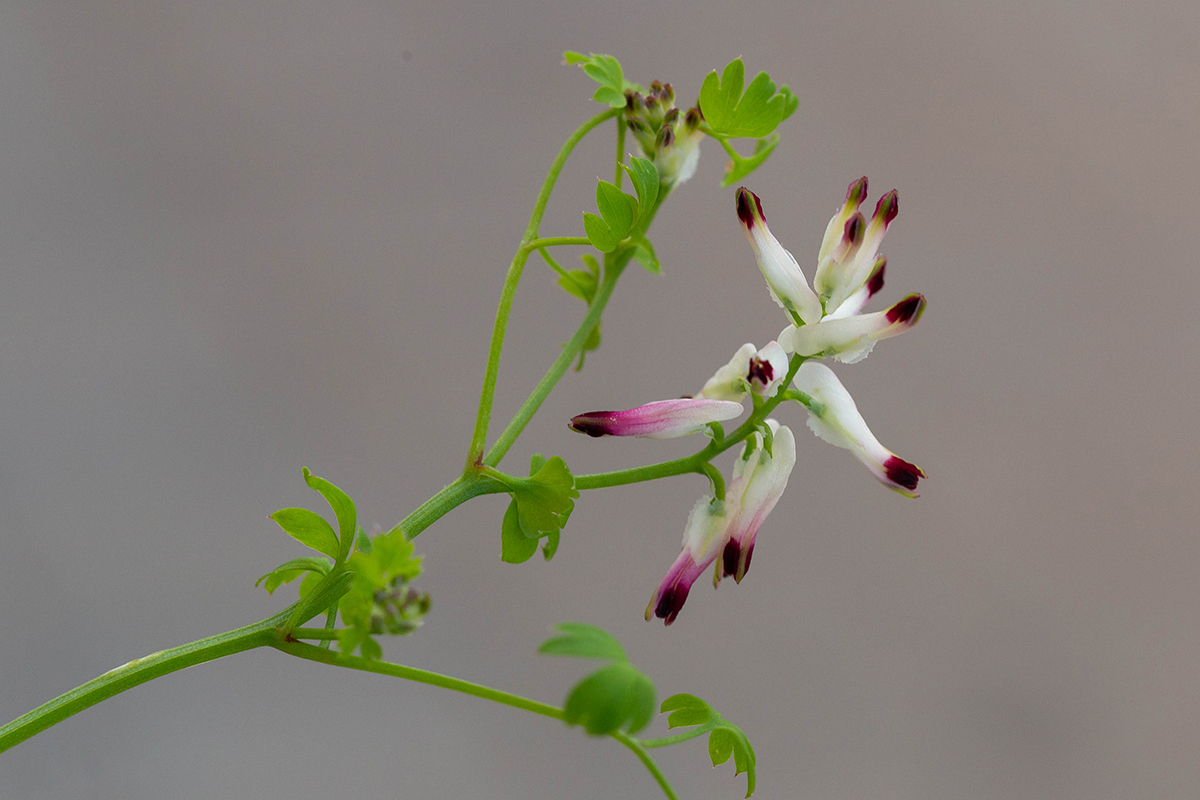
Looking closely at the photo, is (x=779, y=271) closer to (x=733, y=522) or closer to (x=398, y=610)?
(x=733, y=522)

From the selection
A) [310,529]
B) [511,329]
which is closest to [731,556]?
[310,529]

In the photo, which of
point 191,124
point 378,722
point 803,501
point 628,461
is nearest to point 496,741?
point 378,722

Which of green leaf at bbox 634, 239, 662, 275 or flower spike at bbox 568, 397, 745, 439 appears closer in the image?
flower spike at bbox 568, 397, 745, 439

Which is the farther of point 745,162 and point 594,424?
point 745,162

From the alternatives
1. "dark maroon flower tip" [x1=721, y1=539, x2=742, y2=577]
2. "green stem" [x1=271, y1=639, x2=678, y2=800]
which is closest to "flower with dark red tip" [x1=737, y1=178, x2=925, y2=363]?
"dark maroon flower tip" [x1=721, y1=539, x2=742, y2=577]

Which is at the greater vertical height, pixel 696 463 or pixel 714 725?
pixel 696 463

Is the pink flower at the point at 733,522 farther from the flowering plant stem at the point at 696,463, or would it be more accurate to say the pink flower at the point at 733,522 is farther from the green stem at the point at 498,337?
the green stem at the point at 498,337

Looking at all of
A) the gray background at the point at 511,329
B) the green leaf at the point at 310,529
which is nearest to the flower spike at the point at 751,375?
the green leaf at the point at 310,529

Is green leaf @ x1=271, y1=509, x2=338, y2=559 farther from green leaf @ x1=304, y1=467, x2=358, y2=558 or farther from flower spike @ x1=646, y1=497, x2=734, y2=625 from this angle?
flower spike @ x1=646, y1=497, x2=734, y2=625
